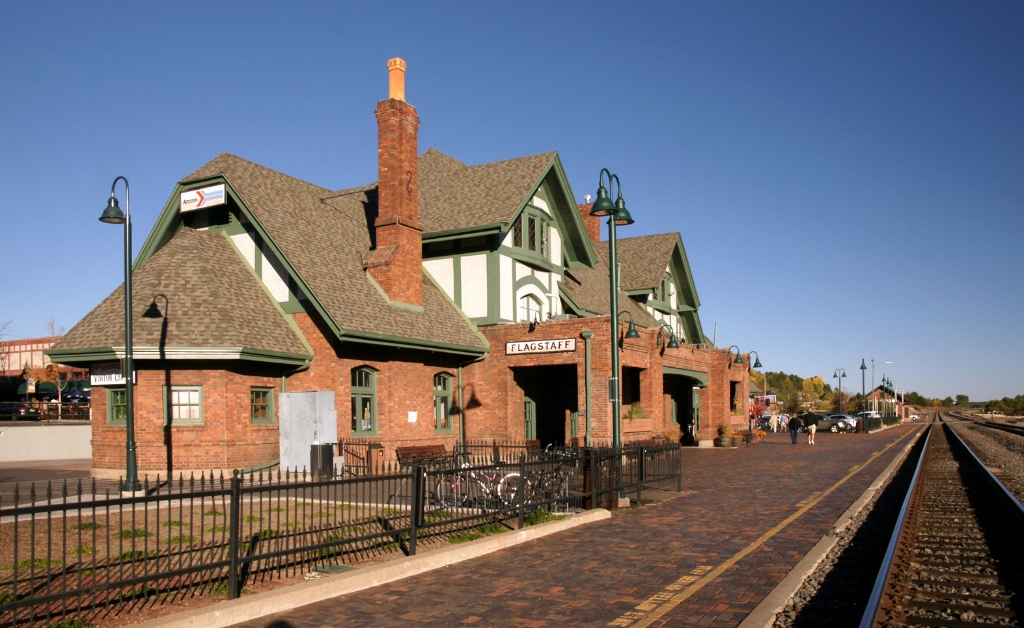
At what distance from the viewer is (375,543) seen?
34.2 feet

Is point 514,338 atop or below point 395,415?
atop

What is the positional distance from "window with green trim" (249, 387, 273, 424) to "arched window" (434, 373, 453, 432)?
18.6ft

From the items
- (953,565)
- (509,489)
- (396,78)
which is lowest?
(953,565)

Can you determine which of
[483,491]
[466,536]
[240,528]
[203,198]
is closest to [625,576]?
[466,536]

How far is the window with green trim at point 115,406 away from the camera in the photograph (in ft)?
62.6

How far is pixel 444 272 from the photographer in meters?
26.8

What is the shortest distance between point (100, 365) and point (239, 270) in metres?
4.23

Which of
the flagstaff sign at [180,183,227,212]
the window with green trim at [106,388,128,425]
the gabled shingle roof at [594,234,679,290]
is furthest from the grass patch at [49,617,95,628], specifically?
the gabled shingle roof at [594,234,679,290]

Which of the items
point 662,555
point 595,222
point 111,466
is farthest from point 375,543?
point 595,222

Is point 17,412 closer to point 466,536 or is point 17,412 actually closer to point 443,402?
point 443,402

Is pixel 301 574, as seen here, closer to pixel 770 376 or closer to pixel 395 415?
pixel 395 415

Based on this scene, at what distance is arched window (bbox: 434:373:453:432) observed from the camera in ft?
81.7

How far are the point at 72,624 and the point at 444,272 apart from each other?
67.7 feet

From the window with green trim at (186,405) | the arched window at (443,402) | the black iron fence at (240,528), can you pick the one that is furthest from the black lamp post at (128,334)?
the arched window at (443,402)
